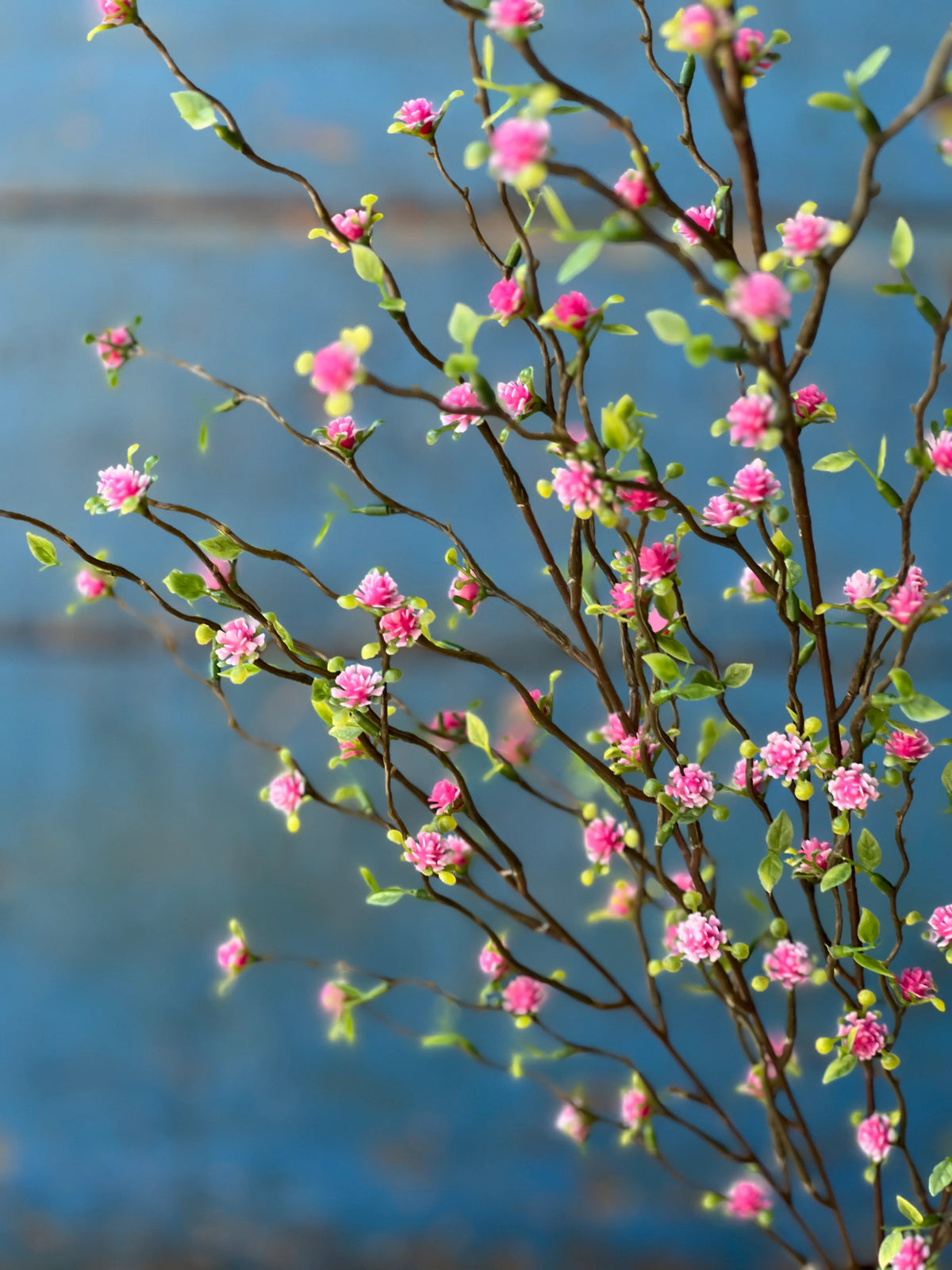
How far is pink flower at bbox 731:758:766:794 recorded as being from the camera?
1.86 feet

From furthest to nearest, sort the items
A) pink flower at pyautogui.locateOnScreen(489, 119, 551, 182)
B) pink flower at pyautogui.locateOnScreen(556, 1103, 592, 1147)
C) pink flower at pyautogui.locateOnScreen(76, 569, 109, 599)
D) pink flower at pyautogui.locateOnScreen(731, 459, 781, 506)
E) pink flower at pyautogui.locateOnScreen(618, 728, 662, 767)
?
pink flower at pyautogui.locateOnScreen(556, 1103, 592, 1147) < pink flower at pyautogui.locateOnScreen(76, 569, 109, 599) < pink flower at pyautogui.locateOnScreen(618, 728, 662, 767) < pink flower at pyautogui.locateOnScreen(731, 459, 781, 506) < pink flower at pyautogui.locateOnScreen(489, 119, 551, 182)

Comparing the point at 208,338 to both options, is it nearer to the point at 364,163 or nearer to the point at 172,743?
the point at 364,163

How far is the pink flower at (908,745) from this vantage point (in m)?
0.53

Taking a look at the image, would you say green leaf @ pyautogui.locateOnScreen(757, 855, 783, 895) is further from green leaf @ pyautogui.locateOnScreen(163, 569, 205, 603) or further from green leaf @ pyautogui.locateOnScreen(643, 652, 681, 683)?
green leaf @ pyautogui.locateOnScreen(163, 569, 205, 603)

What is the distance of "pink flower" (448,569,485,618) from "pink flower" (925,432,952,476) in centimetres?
24

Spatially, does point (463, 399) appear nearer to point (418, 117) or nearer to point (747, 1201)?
point (418, 117)


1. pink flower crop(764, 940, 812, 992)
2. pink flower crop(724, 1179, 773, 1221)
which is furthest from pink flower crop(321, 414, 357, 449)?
pink flower crop(724, 1179, 773, 1221)

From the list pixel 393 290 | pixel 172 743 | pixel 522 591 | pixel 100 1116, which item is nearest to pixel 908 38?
pixel 522 591

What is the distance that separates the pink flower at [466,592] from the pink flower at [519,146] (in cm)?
25

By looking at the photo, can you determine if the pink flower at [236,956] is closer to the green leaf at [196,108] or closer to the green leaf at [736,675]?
the green leaf at [736,675]

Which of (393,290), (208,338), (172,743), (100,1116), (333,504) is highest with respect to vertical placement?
(208,338)

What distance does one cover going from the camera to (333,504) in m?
1.00

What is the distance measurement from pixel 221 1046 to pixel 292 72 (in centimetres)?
103

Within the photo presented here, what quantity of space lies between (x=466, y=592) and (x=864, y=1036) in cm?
35
